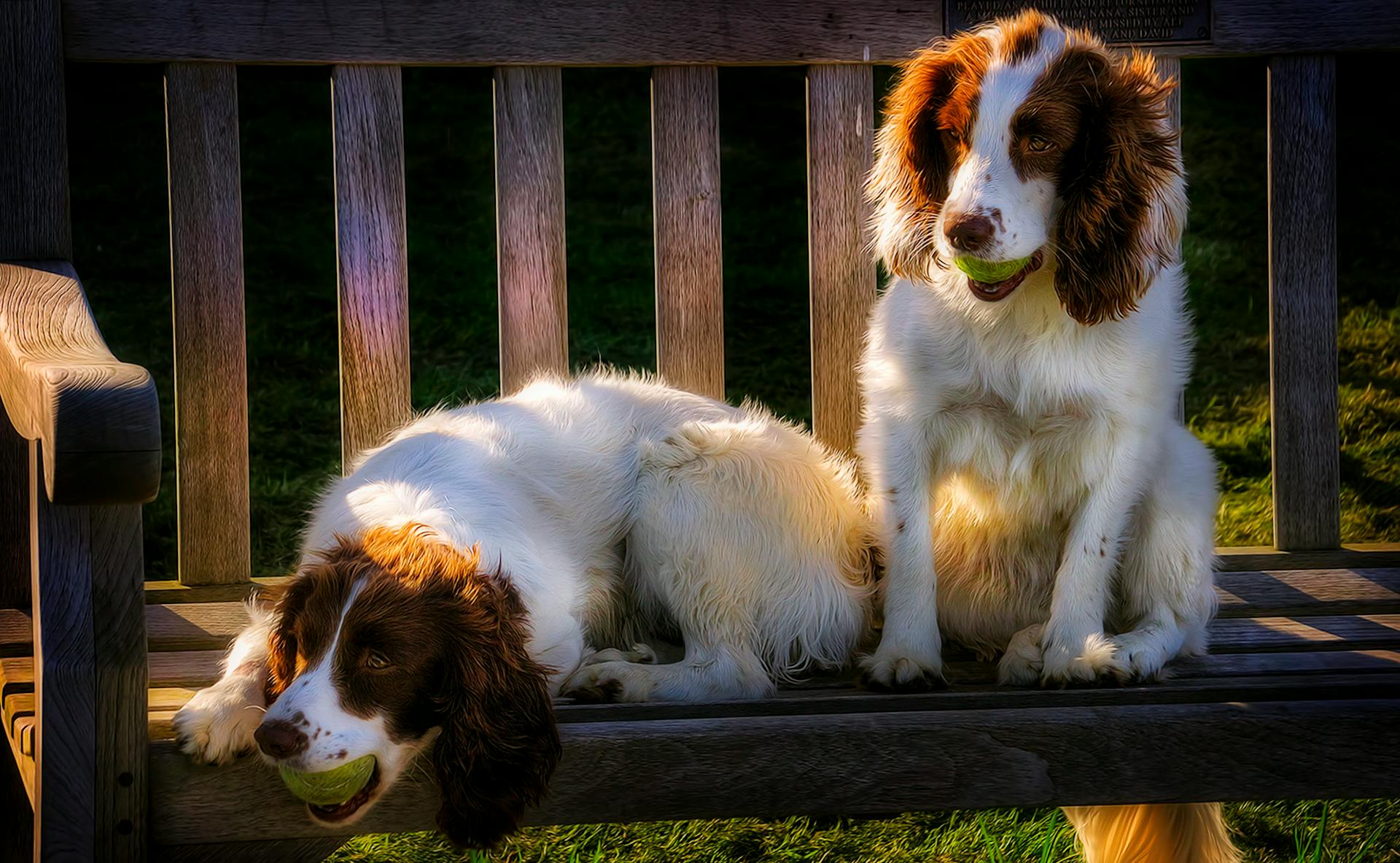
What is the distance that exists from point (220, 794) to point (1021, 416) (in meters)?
1.68

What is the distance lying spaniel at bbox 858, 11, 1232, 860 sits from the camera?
282 cm

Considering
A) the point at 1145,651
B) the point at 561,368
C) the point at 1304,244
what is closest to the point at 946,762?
the point at 1145,651

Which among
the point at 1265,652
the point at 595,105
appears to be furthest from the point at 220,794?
the point at 595,105

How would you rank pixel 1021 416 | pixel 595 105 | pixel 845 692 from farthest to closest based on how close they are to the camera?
pixel 595 105, pixel 1021 416, pixel 845 692

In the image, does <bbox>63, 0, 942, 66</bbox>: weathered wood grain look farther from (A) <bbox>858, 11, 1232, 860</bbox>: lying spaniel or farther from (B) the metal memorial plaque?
(A) <bbox>858, 11, 1232, 860</bbox>: lying spaniel

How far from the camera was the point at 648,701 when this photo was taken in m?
2.86

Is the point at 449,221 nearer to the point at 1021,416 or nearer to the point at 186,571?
the point at 186,571

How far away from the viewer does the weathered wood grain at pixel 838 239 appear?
3.70m

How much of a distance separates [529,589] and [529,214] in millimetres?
1126

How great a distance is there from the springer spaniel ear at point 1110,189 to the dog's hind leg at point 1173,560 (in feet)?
1.60

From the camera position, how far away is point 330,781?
7.55 ft

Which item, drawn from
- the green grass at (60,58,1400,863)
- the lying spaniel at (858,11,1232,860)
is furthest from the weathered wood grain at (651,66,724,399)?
the green grass at (60,58,1400,863)

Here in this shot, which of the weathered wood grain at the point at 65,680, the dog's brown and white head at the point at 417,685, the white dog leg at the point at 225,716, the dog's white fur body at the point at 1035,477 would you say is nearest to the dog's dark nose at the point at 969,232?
the dog's white fur body at the point at 1035,477

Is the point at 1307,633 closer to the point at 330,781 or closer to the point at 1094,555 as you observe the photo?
the point at 1094,555
